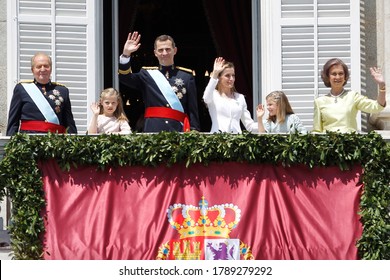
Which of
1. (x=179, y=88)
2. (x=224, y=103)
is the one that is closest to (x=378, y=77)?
(x=224, y=103)

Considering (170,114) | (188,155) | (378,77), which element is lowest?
(188,155)

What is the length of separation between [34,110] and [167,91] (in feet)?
3.96

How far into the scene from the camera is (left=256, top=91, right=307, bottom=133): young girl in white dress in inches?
473

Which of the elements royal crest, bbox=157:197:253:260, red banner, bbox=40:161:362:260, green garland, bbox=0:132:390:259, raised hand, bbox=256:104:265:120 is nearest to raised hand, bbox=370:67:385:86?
green garland, bbox=0:132:390:259

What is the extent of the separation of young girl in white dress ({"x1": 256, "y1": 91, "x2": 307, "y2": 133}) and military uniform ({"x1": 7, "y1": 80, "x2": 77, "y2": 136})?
1707 mm

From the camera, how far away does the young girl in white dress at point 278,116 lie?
12016 mm

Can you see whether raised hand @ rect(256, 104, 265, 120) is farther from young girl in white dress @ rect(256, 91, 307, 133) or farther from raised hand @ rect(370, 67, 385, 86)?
raised hand @ rect(370, 67, 385, 86)

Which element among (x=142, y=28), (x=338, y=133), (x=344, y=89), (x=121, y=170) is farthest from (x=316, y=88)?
(x=142, y=28)

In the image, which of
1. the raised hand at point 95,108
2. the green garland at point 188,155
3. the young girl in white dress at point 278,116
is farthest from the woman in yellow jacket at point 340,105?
the raised hand at point 95,108

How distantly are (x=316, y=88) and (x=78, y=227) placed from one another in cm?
313

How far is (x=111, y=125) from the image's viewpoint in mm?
12086

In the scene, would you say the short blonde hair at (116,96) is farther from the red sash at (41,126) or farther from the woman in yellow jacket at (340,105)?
the woman in yellow jacket at (340,105)

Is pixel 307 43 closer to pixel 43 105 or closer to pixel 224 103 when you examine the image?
pixel 224 103
